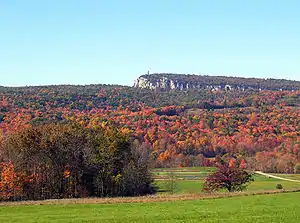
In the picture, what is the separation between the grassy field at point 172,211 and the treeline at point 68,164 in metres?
15.1

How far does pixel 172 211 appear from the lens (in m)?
35.9

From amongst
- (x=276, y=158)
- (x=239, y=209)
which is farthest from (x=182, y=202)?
(x=276, y=158)

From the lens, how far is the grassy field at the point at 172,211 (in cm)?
3203

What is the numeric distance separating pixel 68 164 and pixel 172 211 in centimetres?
2436

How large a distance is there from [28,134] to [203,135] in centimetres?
8700

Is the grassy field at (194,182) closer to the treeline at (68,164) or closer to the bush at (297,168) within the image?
the bush at (297,168)

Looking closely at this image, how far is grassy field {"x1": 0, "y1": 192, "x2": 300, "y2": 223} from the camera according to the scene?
32.0m

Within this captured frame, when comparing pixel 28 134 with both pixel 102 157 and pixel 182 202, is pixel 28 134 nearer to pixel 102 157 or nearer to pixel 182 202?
pixel 102 157

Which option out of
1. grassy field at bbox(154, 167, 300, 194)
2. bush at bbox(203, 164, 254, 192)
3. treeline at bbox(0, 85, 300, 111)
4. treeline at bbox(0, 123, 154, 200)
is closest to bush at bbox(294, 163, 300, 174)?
grassy field at bbox(154, 167, 300, 194)

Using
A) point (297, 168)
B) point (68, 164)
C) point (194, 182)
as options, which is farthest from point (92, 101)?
point (68, 164)

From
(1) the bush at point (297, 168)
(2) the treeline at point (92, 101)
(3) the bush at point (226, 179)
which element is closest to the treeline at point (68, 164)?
(3) the bush at point (226, 179)

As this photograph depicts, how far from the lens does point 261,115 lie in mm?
159875

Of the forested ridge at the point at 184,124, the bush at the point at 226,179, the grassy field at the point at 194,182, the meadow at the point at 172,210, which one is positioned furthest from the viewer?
the forested ridge at the point at 184,124

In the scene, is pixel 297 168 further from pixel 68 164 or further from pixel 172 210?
pixel 172 210
